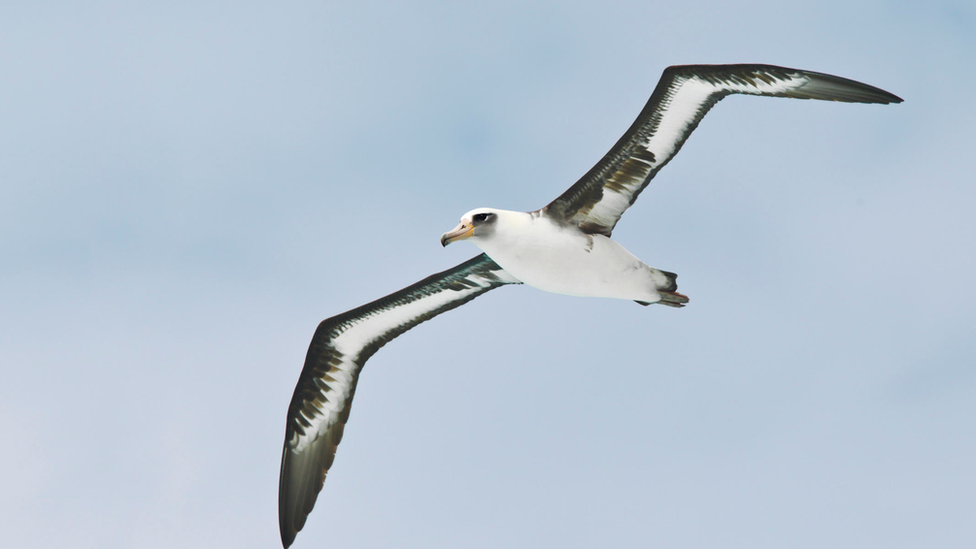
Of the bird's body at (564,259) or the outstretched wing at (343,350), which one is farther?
the outstretched wing at (343,350)

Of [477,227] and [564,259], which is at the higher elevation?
[477,227]

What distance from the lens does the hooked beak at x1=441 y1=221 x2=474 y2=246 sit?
540 inches

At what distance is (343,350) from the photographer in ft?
51.8

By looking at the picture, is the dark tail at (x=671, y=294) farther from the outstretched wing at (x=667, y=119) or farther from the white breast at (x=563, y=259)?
the outstretched wing at (x=667, y=119)

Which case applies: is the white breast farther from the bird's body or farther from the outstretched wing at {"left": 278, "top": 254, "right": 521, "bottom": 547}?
the outstretched wing at {"left": 278, "top": 254, "right": 521, "bottom": 547}

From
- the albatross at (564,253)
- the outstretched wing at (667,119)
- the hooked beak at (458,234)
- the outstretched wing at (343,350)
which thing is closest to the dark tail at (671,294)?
the albatross at (564,253)

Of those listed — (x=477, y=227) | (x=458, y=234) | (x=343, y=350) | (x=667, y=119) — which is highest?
(x=667, y=119)

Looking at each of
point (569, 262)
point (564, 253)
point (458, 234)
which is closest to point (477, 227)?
point (458, 234)

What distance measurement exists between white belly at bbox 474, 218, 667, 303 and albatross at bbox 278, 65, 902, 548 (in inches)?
0.6

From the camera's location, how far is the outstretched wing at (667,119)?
45.3 feet

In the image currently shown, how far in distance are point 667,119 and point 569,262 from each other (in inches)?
106

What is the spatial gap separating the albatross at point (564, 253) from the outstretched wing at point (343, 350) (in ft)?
0.06

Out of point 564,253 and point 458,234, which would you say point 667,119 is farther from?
point 458,234

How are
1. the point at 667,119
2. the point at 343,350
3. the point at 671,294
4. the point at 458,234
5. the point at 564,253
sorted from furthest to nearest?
the point at 343,350
the point at 671,294
the point at 667,119
the point at 564,253
the point at 458,234
